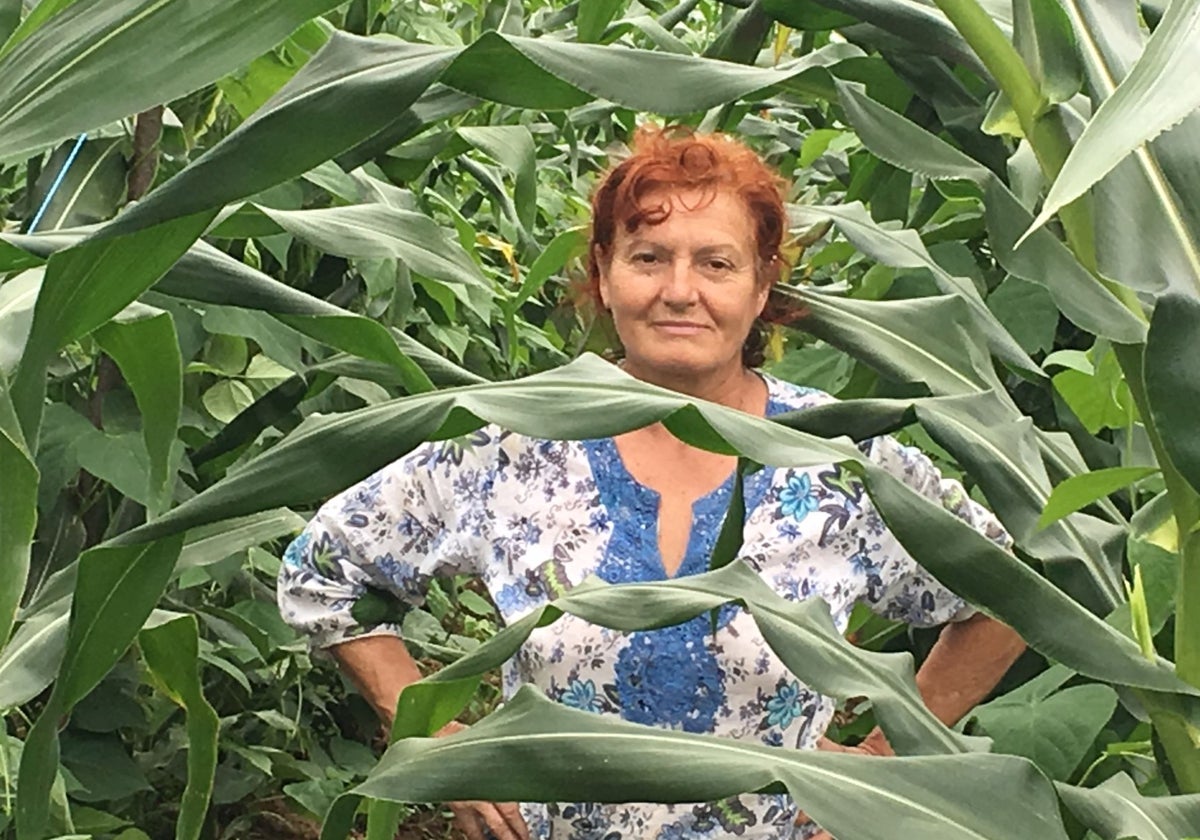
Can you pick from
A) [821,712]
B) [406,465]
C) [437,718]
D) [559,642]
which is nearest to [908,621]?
[821,712]

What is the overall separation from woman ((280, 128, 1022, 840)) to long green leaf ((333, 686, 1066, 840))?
1.93 ft

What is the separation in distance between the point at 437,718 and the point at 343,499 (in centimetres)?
48

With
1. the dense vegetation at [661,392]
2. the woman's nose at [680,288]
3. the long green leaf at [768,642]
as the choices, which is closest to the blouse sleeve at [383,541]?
the dense vegetation at [661,392]

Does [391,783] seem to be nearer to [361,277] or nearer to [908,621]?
[908,621]

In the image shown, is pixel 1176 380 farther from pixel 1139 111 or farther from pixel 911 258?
pixel 911 258

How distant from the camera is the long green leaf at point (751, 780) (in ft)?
2.25

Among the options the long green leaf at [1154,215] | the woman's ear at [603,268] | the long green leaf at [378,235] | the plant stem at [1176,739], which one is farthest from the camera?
the woman's ear at [603,268]

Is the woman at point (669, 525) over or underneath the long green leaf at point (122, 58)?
underneath

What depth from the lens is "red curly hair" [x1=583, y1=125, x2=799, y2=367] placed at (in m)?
1.36

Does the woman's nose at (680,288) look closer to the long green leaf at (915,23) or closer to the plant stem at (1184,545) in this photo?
the long green leaf at (915,23)

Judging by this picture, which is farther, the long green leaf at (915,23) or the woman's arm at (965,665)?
the woman's arm at (965,665)

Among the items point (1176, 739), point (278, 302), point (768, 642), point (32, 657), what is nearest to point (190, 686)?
point (32, 657)

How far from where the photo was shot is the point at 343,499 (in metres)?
1.43

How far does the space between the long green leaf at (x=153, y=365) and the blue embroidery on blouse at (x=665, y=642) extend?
533 millimetres
